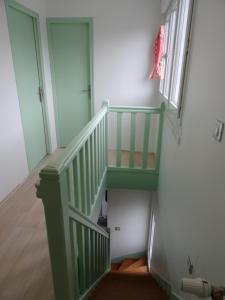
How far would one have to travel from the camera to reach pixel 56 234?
1.10m

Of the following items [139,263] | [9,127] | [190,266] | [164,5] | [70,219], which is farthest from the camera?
[139,263]

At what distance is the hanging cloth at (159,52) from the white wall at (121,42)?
0.62ft

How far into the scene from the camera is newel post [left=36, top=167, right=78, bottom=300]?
0.99 metres

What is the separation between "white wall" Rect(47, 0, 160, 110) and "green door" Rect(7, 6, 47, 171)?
822 mm

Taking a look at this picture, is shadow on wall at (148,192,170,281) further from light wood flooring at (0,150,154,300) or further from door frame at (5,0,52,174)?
door frame at (5,0,52,174)

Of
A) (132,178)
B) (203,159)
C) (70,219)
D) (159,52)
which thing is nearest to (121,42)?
(159,52)

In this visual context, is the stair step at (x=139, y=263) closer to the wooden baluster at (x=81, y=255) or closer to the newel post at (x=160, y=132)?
the newel post at (x=160, y=132)

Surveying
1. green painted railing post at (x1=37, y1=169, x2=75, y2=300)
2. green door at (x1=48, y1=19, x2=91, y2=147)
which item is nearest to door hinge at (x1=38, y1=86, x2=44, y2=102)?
green door at (x1=48, y1=19, x2=91, y2=147)

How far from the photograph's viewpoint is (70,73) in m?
3.75

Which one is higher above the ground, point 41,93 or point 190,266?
point 41,93

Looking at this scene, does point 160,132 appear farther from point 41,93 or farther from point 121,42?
point 41,93

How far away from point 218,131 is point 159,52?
262cm

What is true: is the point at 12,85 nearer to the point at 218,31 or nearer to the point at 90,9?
the point at 90,9

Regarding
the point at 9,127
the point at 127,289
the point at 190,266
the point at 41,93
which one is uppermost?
the point at 41,93
